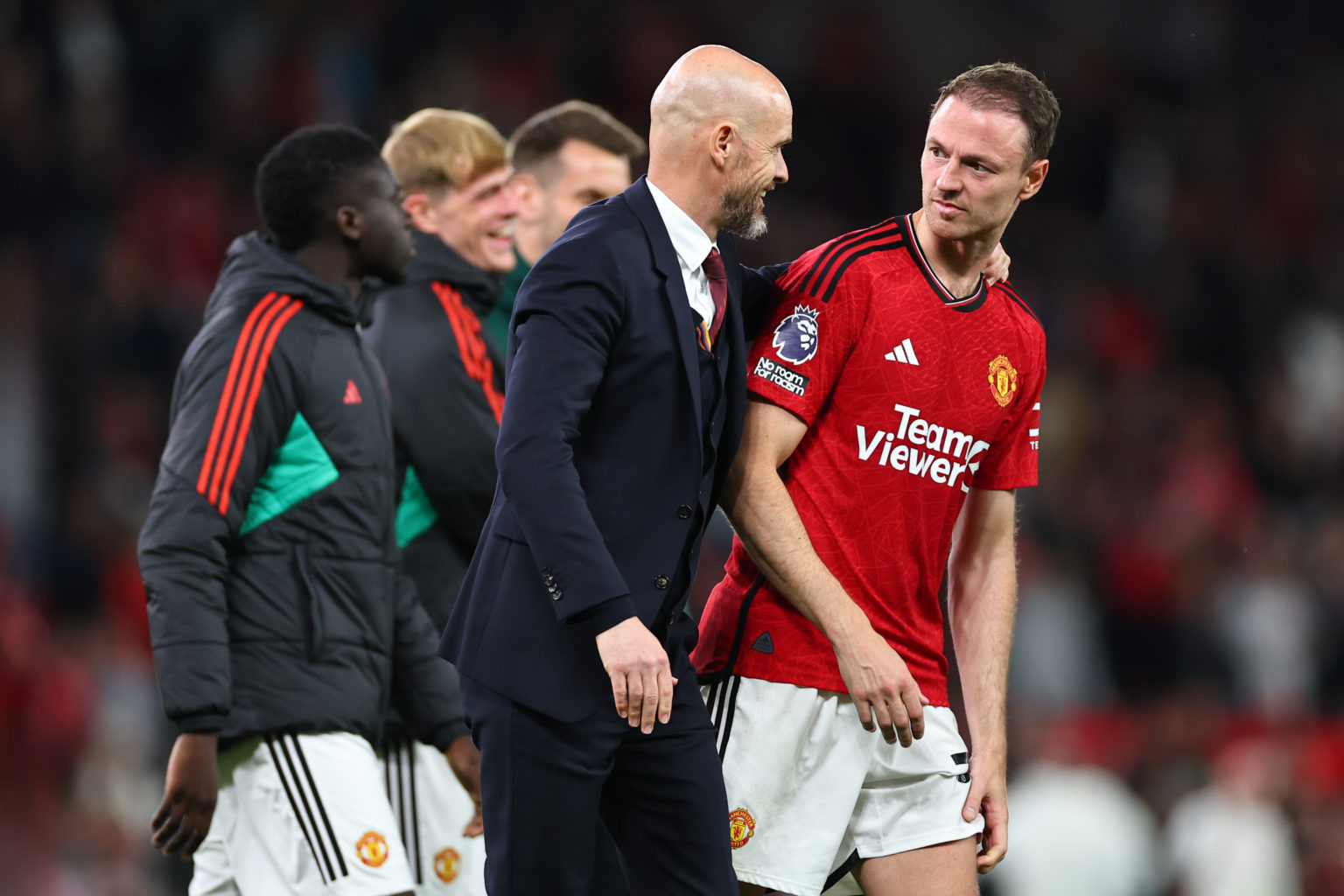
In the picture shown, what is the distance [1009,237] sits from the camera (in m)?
13.6

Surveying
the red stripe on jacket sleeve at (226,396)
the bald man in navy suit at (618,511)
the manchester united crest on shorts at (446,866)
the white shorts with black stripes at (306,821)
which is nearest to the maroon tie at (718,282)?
the bald man in navy suit at (618,511)

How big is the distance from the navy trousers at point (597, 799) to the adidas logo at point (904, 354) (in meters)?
0.84

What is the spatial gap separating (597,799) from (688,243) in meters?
1.10

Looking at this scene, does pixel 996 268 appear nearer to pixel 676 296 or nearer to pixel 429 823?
pixel 676 296

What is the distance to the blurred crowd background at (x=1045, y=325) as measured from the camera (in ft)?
30.8

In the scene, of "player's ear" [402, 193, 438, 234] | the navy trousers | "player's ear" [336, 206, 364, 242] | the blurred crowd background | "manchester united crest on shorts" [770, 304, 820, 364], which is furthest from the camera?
the blurred crowd background

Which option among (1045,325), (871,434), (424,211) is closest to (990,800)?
(871,434)

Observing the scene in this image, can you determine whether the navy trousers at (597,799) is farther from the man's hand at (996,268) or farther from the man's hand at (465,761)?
the man's hand at (996,268)

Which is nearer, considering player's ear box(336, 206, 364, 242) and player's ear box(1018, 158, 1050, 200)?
player's ear box(1018, 158, 1050, 200)

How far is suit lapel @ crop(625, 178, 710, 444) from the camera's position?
3340 mm

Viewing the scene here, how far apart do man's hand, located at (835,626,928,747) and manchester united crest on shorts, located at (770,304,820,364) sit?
610mm

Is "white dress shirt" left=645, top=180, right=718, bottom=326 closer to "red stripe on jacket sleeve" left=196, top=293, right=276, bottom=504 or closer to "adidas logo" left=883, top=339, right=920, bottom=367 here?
"adidas logo" left=883, top=339, right=920, bottom=367

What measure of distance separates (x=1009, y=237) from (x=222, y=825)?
10506 millimetres

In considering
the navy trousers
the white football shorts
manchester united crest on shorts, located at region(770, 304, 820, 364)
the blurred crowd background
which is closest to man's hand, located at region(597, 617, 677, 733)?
the navy trousers
